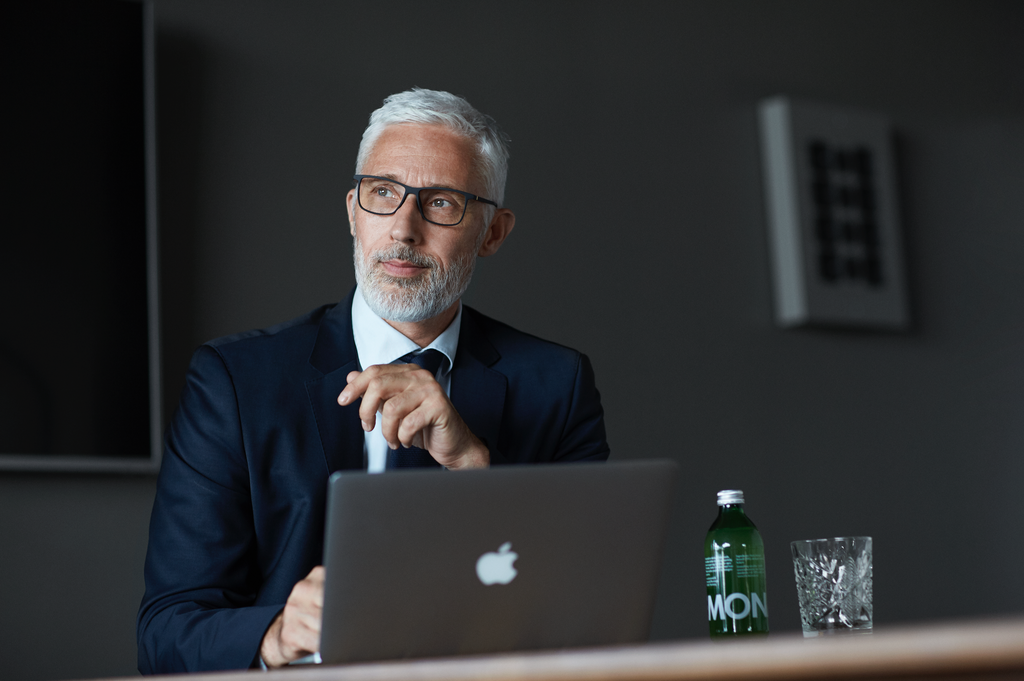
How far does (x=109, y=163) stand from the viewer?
2221 mm

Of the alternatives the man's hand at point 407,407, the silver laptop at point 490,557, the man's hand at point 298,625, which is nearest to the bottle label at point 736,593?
the silver laptop at point 490,557

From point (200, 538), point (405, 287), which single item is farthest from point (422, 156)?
point (200, 538)

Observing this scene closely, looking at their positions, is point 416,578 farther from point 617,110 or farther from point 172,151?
point 617,110

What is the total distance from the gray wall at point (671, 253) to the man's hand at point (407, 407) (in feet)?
3.45

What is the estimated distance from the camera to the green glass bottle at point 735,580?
4.10ft

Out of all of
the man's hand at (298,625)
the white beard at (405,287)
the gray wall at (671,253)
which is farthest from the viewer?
the gray wall at (671,253)

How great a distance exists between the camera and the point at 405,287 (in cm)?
176

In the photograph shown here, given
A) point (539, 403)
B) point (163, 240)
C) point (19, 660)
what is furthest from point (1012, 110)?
point (19, 660)

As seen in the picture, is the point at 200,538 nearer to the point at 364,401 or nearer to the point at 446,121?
the point at 364,401

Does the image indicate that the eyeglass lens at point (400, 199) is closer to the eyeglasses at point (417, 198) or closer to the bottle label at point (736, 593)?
the eyeglasses at point (417, 198)

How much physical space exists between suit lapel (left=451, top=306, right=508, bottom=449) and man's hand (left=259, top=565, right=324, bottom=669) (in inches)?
24.4

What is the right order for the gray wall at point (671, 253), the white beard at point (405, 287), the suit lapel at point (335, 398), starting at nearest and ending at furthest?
the suit lapel at point (335, 398) < the white beard at point (405, 287) < the gray wall at point (671, 253)

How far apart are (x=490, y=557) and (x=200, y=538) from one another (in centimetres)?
67

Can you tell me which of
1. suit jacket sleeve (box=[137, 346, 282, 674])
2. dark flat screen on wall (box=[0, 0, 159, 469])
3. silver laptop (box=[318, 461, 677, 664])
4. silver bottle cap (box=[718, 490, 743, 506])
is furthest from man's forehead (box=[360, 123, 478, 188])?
silver laptop (box=[318, 461, 677, 664])
